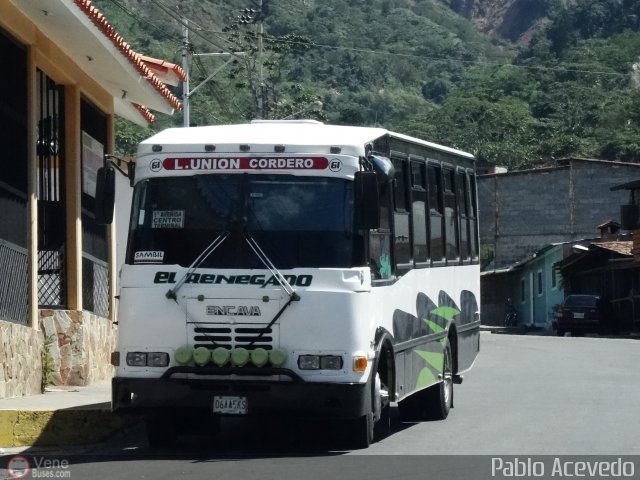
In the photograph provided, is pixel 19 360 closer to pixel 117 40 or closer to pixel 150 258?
pixel 117 40

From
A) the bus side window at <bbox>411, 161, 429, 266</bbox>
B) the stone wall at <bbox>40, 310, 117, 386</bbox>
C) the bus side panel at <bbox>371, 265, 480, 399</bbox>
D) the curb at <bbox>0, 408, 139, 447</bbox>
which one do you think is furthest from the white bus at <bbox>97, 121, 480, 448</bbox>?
the stone wall at <bbox>40, 310, 117, 386</bbox>

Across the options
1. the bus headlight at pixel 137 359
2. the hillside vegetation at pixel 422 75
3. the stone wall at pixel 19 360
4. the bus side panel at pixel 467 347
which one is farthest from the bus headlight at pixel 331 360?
the hillside vegetation at pixel 422 75

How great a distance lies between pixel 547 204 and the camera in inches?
2475

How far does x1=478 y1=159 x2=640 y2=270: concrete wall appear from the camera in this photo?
61625 mm

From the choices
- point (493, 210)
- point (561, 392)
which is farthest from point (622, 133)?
point (561, 392)

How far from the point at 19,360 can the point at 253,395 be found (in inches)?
198

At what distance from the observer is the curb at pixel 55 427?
12586 millimetres

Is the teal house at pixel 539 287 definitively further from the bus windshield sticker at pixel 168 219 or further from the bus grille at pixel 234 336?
the bus grille at pixel 234 336

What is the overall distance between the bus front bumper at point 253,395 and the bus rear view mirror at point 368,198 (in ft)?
4.65

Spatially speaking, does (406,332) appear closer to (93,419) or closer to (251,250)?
(251,250)

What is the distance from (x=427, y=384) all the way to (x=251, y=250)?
3391mm

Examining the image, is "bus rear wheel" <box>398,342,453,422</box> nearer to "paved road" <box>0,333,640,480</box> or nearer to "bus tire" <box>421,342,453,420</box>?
"bus tire" <box>421,342,453,420</box>

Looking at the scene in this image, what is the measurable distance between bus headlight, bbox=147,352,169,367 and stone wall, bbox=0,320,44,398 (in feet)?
11.9

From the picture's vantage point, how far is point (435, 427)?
14.2m
